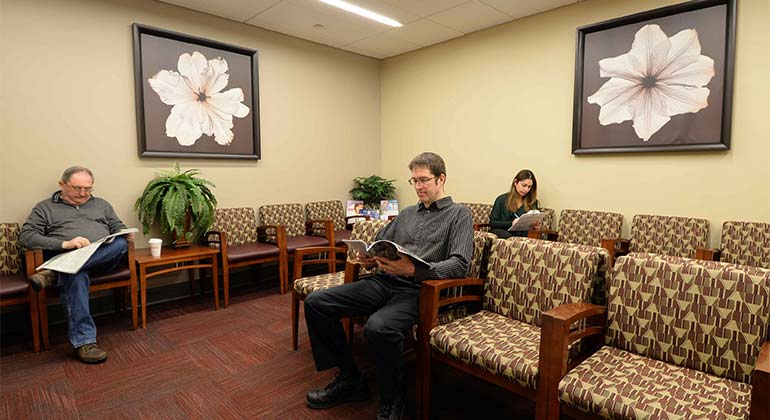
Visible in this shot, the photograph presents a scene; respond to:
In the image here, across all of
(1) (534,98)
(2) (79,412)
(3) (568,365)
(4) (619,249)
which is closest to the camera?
(3) (568,365)

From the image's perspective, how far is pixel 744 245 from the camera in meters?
3.04

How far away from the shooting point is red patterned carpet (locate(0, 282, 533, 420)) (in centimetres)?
211

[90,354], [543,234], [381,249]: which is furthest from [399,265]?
[543,234]

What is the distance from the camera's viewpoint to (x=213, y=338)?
3045mm

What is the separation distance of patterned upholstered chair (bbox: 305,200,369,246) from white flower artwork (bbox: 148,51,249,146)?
118 centimetres

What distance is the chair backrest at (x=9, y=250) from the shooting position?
9.98 ft

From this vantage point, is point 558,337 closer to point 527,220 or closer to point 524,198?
point 527,220

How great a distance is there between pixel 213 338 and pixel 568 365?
2386 millimetres

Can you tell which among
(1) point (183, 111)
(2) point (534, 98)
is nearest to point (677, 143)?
(2) point (534, 98)

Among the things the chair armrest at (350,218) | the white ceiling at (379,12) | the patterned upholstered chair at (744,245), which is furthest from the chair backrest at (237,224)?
the patterned upholstered chair at (744,245)

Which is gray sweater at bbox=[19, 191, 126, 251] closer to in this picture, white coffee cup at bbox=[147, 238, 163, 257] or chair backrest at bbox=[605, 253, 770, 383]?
white coffee cup at bbox=[147, 238, 163, 257]

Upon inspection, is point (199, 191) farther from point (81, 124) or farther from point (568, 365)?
point (568, 365)

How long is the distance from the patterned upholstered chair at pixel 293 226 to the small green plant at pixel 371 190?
79 centimetres

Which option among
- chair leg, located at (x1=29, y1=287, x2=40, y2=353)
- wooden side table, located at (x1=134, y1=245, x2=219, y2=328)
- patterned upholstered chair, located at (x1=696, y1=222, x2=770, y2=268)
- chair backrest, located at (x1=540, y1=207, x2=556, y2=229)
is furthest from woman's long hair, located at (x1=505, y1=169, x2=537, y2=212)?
chair leg, located at (x1=29, y1=287, x2=40, y2=353)
